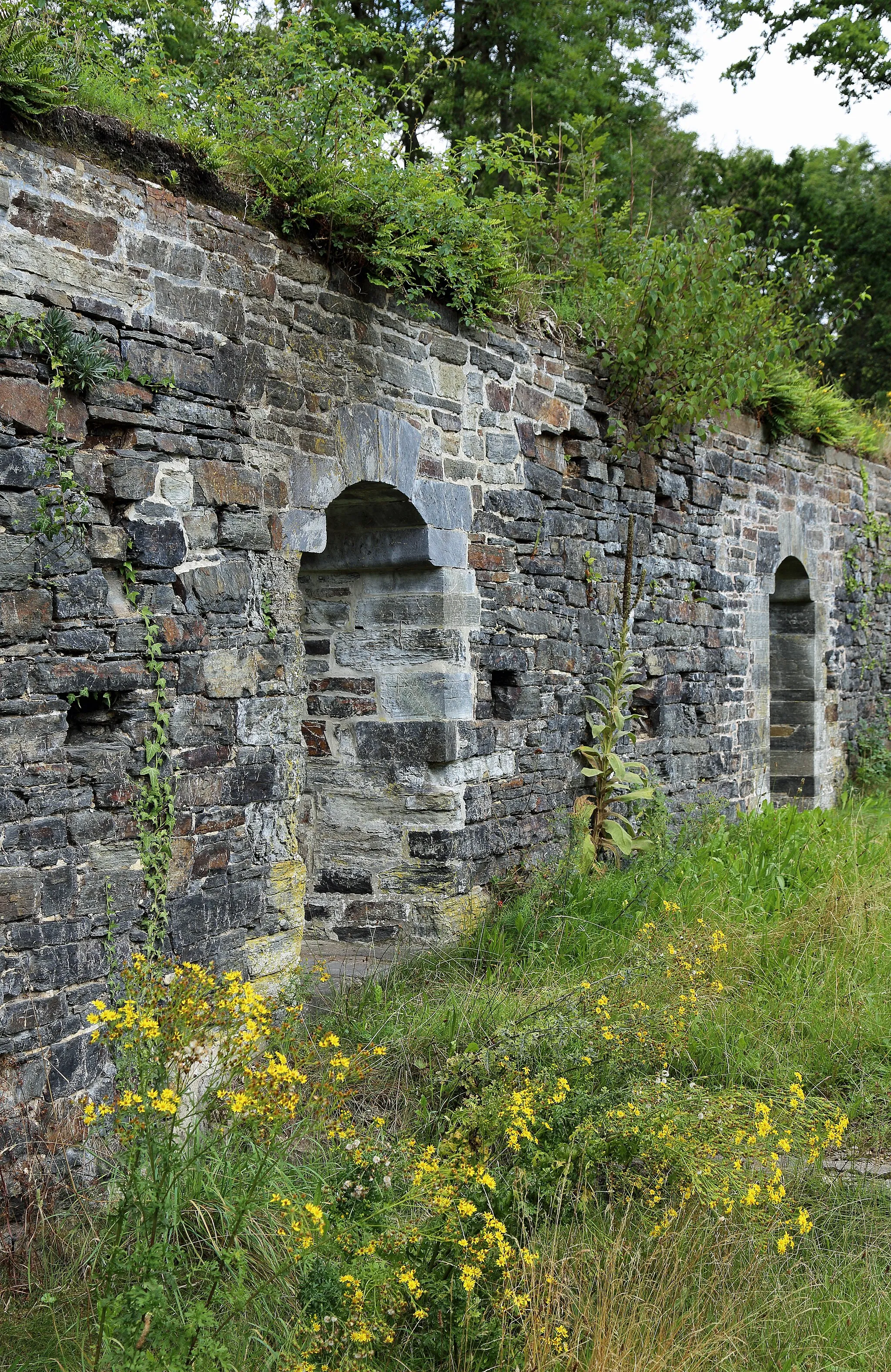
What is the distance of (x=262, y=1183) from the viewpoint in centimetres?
261

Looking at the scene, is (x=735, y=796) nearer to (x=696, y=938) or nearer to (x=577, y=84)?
(x=696, y=938)

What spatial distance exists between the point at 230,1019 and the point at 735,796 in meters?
5.95

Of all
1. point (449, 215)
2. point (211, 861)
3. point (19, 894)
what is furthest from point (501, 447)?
point (19, 894)

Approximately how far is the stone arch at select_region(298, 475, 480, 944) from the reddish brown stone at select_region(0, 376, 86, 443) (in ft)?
5.82

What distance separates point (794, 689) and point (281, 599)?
249 inches

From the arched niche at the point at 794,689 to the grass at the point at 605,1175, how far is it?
2892mm

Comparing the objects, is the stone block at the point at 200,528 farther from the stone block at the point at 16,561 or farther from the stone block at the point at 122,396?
the stone block at the point at 16,561

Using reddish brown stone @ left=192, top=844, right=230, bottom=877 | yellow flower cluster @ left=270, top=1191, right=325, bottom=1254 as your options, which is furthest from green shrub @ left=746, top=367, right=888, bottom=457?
yellow flower cluster @ left=270, top=1191, right=325, bottom=1254

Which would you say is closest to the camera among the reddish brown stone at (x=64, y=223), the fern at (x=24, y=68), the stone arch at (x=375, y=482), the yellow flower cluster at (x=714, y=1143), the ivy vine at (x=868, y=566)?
the yellow flower cluster at (x=714, y=1143)

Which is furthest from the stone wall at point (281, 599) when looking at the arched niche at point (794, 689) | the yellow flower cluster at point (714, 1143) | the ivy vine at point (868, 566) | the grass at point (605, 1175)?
the ivy vine at point (868, 566)

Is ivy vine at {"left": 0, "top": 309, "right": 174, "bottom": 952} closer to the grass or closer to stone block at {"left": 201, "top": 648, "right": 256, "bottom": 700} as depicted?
stone block at {"left": 201, "top": 648, "right": 256, "bottom": 700}

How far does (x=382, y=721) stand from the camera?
520cm

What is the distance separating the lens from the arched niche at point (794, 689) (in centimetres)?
920

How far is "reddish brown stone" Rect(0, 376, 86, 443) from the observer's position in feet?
10.2
